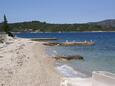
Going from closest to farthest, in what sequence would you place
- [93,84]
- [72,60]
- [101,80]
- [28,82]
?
1. [101,80]
2. [93,84]
3. [28,82]
4. [72,60]

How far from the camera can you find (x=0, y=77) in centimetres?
1422

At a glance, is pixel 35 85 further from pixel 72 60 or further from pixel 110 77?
pixel 72 60

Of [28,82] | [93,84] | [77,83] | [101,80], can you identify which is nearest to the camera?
[101,80]

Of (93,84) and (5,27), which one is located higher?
(93,84)

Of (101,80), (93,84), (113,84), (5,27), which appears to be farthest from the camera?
(5,27)

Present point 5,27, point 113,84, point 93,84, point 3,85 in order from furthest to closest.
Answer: point 5,27
point 3,85
point 93,84
point 113,84

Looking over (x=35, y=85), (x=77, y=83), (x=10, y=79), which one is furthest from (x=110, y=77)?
(x=10, y=79)

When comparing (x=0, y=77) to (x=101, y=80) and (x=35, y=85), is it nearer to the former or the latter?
(x=35, y=85)

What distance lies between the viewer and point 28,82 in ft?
44.6

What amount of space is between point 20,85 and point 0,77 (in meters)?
1.92

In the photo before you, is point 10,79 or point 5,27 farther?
point 5,27

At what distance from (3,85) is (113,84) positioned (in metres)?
5.81

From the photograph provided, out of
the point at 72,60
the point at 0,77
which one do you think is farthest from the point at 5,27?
the point at 0,77

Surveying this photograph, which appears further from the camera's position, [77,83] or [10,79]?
[10,79]
